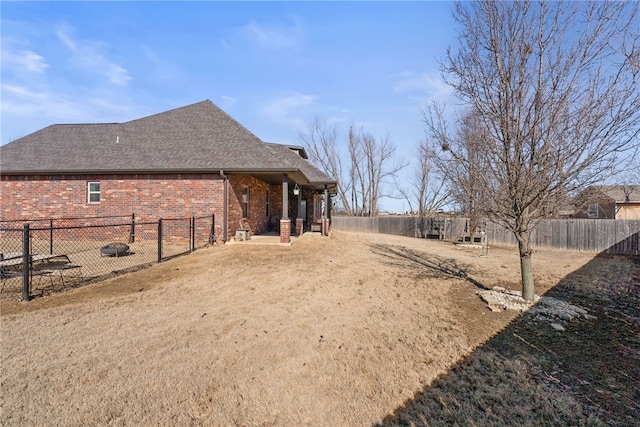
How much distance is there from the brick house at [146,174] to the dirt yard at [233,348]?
508 cm

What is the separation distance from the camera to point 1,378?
295 centimetres

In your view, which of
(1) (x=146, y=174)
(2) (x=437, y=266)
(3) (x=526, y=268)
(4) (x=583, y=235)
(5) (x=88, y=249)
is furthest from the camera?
(4) (x=583, y=235)

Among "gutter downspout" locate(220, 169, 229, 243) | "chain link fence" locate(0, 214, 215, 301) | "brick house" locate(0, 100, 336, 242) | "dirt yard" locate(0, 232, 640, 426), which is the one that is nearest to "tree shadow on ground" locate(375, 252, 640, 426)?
"dirt yard" locate(0, 232, 640, 426)

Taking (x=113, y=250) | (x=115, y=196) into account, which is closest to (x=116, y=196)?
(x=115, y=196)

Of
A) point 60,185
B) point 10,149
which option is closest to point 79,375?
point 60,185

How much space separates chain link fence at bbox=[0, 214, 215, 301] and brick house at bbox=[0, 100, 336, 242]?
0.57 meters

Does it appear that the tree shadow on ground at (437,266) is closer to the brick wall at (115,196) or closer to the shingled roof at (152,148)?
the shingled roof at (152,148)

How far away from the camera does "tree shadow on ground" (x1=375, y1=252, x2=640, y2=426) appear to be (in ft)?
8.74

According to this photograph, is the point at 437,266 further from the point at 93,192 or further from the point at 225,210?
the point at 93,192

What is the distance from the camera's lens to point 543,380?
10.5 ft

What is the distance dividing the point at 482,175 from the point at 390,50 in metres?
6.57

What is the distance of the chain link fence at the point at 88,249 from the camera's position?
588 centimetres

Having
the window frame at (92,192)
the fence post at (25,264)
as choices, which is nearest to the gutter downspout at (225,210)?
the window frame at (92,192)

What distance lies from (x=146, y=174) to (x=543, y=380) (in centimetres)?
1281
